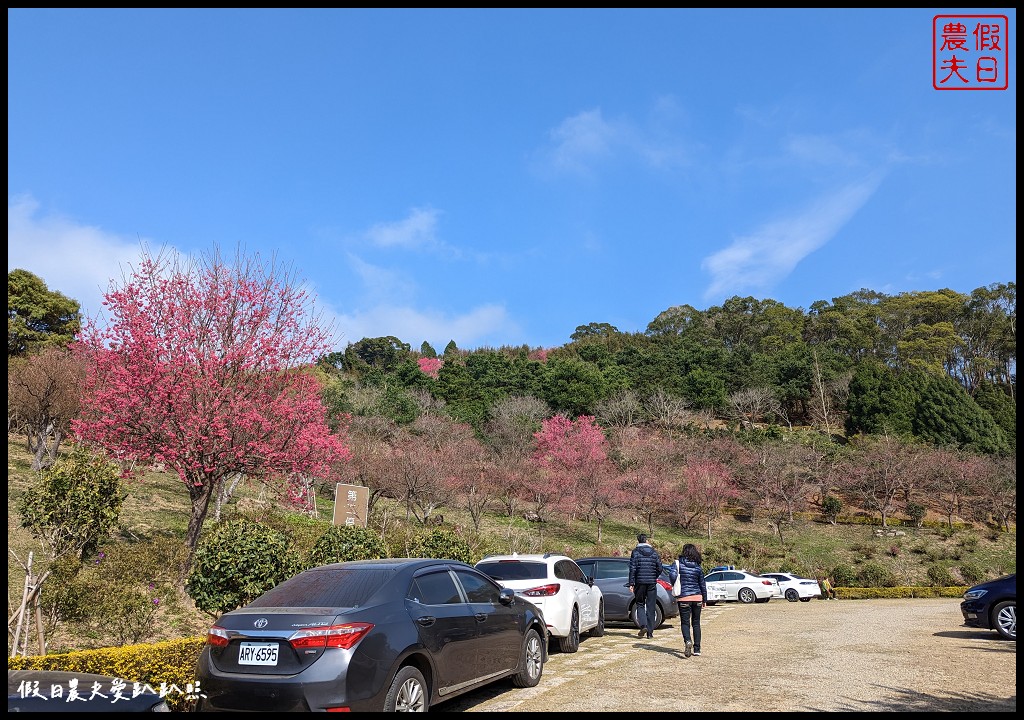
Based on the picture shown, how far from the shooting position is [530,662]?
752cm

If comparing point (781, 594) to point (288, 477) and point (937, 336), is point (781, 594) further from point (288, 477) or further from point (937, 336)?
point (937, 336)

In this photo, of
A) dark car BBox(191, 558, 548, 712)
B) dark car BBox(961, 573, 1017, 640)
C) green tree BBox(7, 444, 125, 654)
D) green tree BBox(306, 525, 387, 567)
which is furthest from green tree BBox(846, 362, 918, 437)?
green tree BBox(7, 444, 125, 654)

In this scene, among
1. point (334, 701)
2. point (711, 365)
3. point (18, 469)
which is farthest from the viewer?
point (711, 365)

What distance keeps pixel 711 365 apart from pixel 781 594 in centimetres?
4026

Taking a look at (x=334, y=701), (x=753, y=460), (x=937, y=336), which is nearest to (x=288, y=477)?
(x=334, y=701)

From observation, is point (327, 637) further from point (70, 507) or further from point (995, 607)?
Answer: point (995, 607)

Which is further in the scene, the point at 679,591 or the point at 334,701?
the point at 679,591

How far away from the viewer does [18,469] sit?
793 inches

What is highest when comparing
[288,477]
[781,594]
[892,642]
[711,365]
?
[711,365]

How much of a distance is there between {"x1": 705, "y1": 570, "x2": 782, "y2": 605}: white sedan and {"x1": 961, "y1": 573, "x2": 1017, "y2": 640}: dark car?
43.9 ft

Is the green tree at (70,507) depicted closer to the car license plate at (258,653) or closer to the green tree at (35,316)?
the car license plate at (258,653)

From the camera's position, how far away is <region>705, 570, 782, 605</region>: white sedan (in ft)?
82.4

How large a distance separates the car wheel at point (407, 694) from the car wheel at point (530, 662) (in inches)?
81.6

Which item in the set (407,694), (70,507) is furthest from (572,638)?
(70,507)
